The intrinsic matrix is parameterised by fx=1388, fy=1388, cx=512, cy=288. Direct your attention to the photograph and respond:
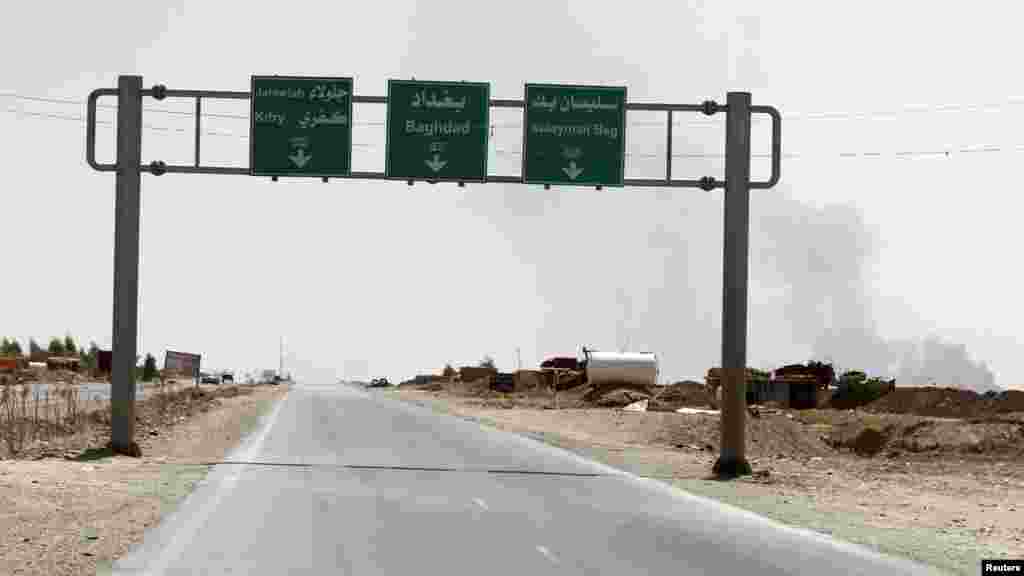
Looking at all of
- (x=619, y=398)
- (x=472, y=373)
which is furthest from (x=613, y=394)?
(x=472, y=373)

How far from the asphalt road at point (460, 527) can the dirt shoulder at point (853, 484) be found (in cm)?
106

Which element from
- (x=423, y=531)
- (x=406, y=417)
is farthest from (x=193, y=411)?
(x=423, y=531)

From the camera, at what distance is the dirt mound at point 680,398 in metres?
74.9

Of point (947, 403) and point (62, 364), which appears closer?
point (947, 403)

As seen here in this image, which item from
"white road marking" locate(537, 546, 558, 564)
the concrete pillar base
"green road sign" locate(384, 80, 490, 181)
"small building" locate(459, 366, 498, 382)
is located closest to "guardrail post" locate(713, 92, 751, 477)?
the concrete pillar base

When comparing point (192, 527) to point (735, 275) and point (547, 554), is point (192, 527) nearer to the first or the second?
point (547, 554)

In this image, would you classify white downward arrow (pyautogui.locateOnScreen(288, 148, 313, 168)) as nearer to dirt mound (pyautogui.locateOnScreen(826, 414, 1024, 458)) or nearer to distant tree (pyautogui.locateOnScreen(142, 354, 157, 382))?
dirt mound (pyautogui.locateOnScreen(826, 414, 1024, 458))

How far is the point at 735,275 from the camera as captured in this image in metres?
29.2

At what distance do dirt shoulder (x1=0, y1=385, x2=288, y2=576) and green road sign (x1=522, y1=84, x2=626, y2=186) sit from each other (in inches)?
386

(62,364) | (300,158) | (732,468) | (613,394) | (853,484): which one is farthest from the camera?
(62,364)

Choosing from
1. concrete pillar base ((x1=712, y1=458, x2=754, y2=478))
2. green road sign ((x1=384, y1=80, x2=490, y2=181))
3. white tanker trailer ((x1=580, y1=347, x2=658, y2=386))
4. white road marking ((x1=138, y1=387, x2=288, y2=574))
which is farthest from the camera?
white tanker trailer ((x1=580, y1=347, x2=658, y2=386))

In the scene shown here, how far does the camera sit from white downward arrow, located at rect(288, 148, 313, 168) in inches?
1228

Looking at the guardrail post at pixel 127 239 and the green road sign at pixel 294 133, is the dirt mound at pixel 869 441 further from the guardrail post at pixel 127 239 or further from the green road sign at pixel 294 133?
the guardrail post at pixel 127 239

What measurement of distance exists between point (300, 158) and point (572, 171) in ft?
20.2
